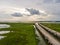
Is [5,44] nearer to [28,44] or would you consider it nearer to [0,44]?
[0,44]

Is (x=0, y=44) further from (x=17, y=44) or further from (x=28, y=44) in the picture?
(x=28, y=44)

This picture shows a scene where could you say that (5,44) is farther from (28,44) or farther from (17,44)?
(28,44)

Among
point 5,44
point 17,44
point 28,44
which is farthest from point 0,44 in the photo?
point 28,44

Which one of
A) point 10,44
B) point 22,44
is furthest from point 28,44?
point 10,44

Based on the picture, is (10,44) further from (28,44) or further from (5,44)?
(28,44)

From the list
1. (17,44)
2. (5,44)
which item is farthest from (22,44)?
(5,44)
